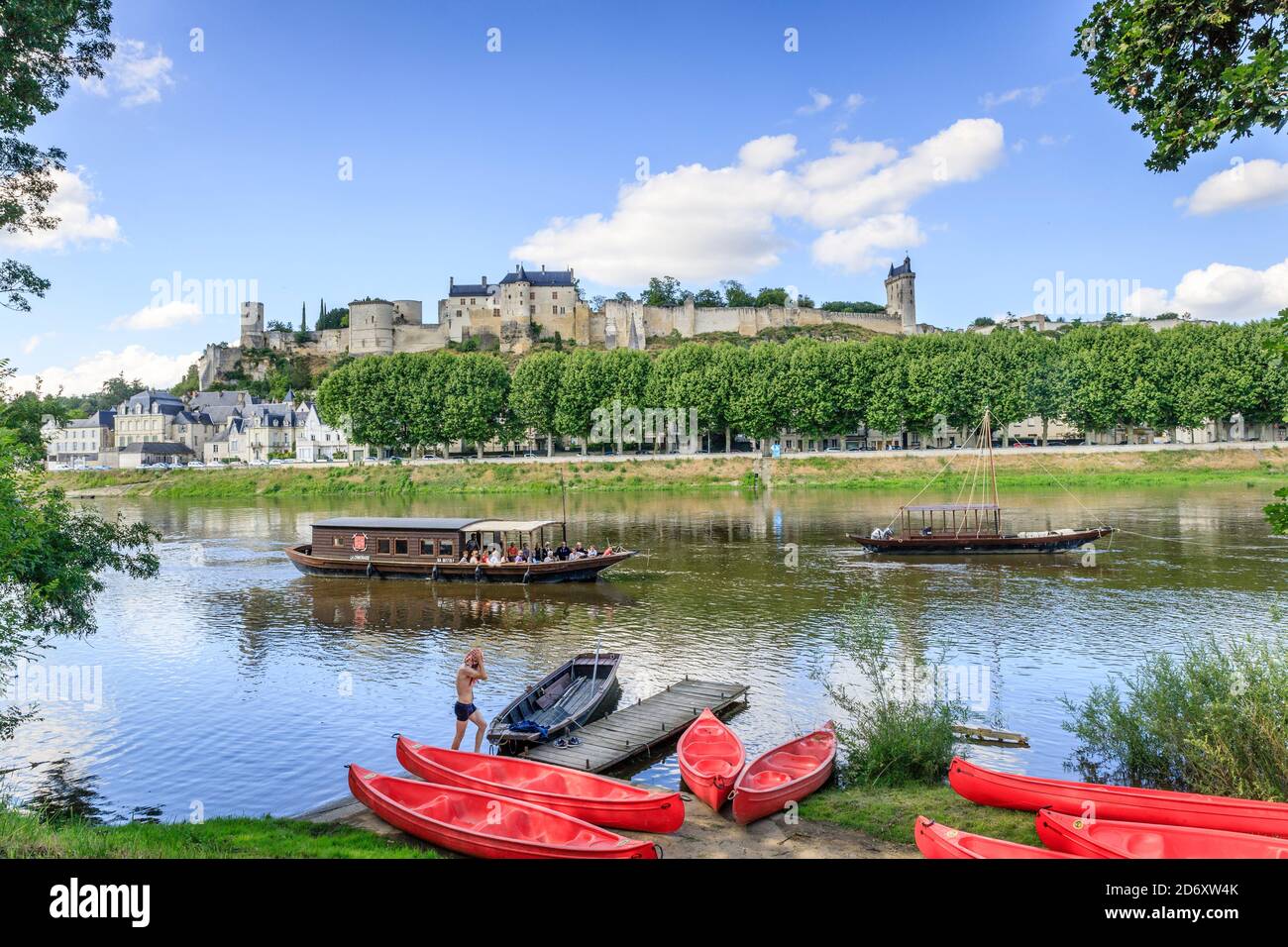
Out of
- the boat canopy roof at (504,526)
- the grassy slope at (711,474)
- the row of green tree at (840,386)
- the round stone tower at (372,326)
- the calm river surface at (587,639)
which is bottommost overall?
the calm river surface at (587,639)

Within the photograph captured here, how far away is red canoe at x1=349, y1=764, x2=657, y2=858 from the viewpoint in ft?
39.8

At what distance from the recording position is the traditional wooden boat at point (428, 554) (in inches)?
1596

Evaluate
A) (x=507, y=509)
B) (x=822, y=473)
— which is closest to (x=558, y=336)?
(x=822, y=473)

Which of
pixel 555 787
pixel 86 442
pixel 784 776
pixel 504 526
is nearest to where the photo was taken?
pixel 555 787

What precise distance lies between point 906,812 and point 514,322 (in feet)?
543

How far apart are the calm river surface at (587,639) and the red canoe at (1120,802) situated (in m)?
3.06

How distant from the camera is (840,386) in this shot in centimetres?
10125

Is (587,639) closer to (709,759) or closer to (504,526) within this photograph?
(709,759)

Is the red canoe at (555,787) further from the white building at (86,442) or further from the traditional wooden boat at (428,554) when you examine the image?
the white building at (86,442)

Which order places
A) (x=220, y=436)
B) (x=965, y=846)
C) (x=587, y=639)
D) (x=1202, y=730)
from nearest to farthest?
1. (x=965, y=846)
2. (x=1202, y=730)
3. (x=587, y=639)
4. (x=220, y=436)

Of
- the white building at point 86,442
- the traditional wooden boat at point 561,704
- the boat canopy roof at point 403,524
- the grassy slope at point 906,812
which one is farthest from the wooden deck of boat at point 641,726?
the white building at point 86,442

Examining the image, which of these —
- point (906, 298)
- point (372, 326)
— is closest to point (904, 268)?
point (906, 298)

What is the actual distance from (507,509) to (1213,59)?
63.2 m
